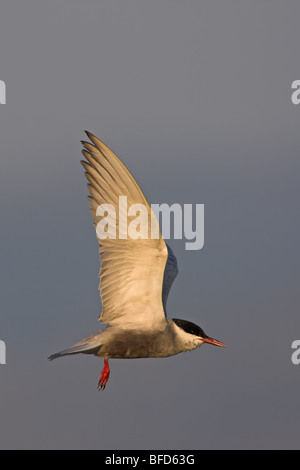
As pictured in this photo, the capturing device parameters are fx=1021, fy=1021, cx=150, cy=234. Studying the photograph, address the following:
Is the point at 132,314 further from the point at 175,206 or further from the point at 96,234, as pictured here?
the point at 175,206

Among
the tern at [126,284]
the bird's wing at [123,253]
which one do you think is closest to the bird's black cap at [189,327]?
the tern at [126,284]

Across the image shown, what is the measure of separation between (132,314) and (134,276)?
2.43 ft

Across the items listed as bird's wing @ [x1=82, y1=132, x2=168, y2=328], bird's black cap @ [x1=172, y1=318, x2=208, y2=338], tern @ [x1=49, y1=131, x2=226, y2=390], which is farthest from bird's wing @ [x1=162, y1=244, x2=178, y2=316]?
bird's wing @ [x1=82, y1=132, x2=168, y2=328]

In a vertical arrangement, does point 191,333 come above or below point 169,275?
below

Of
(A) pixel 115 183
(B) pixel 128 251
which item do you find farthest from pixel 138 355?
(A) pixel 115 183

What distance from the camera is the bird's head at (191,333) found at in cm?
1739

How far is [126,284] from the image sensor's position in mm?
16969

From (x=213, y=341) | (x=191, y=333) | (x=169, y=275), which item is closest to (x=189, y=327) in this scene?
(x=191, y=333)

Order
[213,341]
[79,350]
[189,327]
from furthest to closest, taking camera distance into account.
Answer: [213,341] < [189,327] < [79,350]

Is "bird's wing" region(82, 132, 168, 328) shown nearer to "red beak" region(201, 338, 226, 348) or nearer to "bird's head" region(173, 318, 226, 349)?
"bird's head" region(173, 318, 226, 349)

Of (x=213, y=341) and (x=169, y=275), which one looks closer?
(x=213, y=341)

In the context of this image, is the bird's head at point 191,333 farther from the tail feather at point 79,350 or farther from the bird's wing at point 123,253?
the tail feather at point 79,350

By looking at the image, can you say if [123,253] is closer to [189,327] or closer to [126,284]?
[126,284]

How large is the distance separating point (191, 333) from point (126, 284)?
147cm
